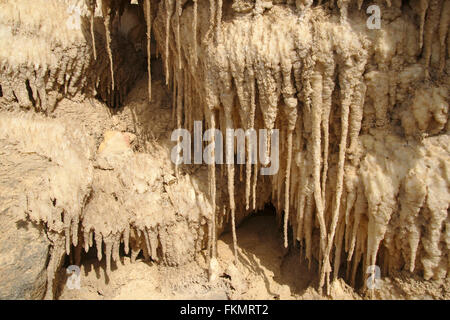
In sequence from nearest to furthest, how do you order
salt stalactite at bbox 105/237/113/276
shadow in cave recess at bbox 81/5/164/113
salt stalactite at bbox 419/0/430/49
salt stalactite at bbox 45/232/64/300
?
1. salt stalactite at bbox 419/0/430/49
2. salt stalactite at bbox 45/232/64/300
3. salt stalactite at bbox 105/237/113/276
4. shadow in cave recess at bbox 81/5/164/113

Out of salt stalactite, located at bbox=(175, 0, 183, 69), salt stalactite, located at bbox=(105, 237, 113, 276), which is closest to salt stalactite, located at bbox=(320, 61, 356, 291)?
salt stalactite, located at bbox=(175, 0, 183, 69)

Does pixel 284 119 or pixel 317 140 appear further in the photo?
pixel 284 119

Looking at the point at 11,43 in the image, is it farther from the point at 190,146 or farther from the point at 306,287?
the point at 306,287

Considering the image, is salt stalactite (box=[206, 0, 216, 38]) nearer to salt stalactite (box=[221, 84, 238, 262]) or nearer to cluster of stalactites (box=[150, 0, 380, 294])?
cluster of stalactites (box=[150, 0, 380, 294])

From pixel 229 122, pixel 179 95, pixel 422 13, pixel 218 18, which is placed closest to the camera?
pixel 422 13

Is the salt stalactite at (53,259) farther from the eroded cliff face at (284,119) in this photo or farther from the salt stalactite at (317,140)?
the salt stalactite at (317,140)

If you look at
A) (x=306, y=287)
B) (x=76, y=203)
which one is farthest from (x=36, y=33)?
(x=306, y=287)

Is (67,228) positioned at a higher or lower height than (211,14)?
lower

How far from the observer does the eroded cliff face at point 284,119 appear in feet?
11.2

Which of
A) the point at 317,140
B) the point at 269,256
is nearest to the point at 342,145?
the point at 317,140

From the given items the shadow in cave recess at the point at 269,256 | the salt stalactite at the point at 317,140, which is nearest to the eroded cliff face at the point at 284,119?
the salt stalactite at the point at 317,140

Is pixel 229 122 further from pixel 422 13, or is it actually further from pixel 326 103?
pixel 422 13

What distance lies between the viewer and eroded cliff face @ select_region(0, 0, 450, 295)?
342 cm

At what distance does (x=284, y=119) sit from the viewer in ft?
13.0
